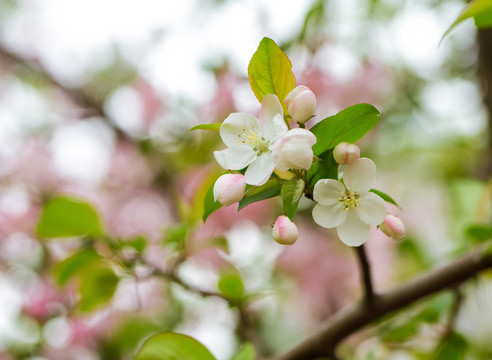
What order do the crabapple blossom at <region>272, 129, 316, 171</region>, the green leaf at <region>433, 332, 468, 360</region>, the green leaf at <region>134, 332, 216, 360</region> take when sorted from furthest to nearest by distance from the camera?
the green leaf at <region>433, 332, 468, 360</region> → the green leaf at <region>134, 332, 216, 360</region> → the crabapple blossom at <region>272, 129, 316, 171</region>

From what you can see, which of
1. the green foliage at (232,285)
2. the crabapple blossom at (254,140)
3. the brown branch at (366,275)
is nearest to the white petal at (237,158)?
the crabapple blossom at (254,140)

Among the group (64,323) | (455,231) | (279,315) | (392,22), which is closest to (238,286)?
(455,231)

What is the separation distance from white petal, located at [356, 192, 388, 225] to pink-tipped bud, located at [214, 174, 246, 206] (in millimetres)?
75

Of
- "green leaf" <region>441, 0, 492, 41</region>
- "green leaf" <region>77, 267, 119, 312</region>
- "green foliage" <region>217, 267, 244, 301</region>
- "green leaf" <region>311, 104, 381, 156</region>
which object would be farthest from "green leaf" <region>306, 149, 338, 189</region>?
"green leaf" <region>77, 267, 119, 312</region>

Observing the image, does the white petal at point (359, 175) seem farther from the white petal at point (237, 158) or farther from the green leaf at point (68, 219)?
the green leaf at point (68, 219)

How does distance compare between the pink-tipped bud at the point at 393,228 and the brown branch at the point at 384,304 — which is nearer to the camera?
the pink-tipped bud at the point at 393,228

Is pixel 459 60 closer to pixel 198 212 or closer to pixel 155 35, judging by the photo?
pixel 155 35

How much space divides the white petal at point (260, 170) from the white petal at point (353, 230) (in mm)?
59

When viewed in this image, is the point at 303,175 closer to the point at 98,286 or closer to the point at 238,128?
the point at 238,128

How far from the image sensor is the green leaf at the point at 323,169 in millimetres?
312

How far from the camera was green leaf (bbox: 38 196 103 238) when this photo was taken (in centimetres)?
55

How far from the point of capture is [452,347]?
20.2 inches

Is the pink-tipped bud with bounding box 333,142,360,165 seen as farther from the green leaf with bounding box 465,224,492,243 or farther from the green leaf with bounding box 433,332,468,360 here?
the green leaf with bounding box 433,332,468,360

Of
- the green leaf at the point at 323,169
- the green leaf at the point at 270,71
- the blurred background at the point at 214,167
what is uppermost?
the green leaf at the point at 270,71
